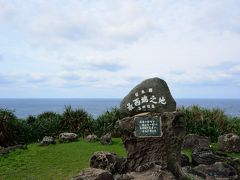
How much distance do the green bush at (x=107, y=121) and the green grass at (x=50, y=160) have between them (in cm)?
182

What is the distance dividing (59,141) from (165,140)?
7.39 metres

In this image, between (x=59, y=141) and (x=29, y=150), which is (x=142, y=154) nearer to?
(x=29, y=150)

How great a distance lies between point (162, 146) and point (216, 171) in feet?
5.06

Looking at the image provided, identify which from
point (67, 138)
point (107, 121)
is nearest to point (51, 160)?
point (67, 138)

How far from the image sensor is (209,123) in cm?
1572

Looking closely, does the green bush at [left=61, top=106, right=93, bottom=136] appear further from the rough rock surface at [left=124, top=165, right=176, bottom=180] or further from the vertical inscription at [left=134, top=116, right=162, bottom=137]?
the rough rock surface at [left=124, top=165, right=176, bottom=180]

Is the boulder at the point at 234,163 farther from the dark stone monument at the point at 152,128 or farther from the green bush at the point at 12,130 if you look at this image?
the green bush at the point at 12,130

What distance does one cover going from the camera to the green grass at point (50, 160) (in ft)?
32.3

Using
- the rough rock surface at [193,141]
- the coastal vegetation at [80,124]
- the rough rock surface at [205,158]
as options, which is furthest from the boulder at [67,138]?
the rough rock surface at [205,158]

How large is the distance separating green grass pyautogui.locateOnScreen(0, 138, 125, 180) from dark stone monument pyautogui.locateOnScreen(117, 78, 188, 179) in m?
1.93

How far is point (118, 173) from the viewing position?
28.1ft

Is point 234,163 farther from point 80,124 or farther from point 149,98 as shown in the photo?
point 80,124

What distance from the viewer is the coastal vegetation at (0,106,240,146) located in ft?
50.8

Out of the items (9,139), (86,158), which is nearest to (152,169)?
(86,158)
